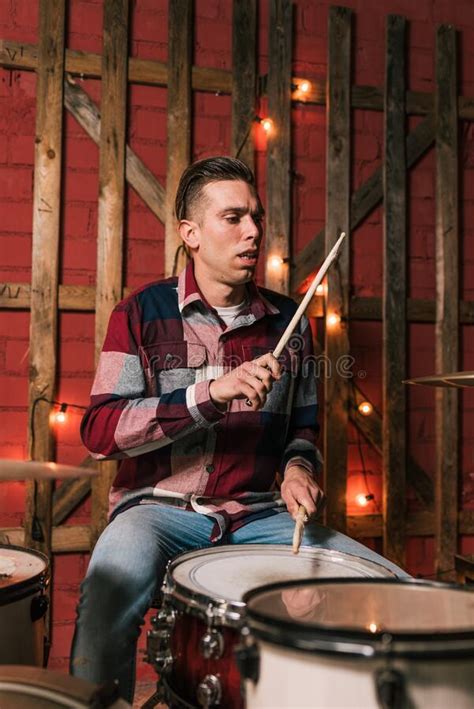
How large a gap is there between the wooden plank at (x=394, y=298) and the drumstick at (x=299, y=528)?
1.48 m

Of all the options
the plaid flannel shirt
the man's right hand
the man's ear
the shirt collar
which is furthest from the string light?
the man's right hand

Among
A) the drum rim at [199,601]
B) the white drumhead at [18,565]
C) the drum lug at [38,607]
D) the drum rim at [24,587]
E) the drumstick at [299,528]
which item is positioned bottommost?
the drum lug at [38,607]

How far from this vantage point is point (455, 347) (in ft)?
10.4

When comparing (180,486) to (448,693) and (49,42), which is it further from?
(49,42)

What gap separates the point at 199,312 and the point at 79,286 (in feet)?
2.91

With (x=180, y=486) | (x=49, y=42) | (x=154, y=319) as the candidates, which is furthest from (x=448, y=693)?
(x=49, y=42)

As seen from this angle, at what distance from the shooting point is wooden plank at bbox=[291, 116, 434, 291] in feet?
10.1

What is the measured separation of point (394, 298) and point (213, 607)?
7.05ft

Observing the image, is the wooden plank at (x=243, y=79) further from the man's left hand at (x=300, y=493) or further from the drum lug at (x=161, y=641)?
the drum lug at (x=161, y=641)

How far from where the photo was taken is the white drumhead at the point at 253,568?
135cm

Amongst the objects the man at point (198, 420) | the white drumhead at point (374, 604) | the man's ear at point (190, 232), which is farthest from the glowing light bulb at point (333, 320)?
the white drumhead at point (374, 604)

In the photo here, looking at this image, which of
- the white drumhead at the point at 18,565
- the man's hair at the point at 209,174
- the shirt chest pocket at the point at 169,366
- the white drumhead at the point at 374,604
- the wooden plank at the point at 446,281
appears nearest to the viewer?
the white drumhead at the point at 374,604

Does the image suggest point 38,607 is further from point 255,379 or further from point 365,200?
point 365,200

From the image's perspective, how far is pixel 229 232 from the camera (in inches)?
84.1
